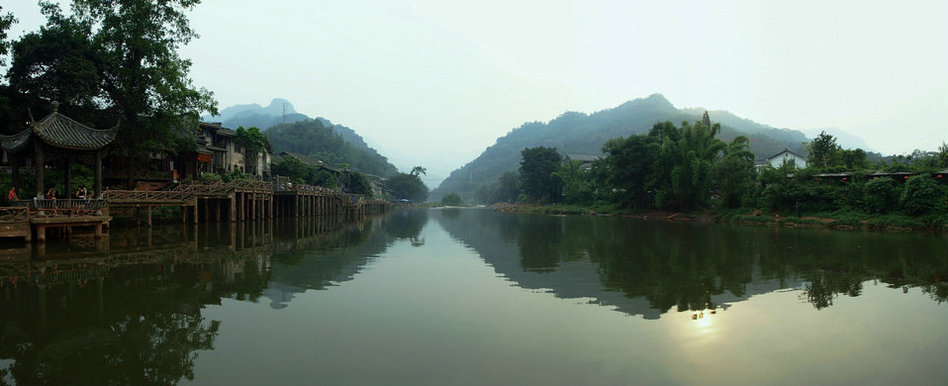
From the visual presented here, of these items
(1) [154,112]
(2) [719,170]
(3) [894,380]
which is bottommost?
(3) [894,380]

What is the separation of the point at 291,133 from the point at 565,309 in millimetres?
133466

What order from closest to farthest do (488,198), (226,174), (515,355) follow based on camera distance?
(515,355), (226,174), (488,198)

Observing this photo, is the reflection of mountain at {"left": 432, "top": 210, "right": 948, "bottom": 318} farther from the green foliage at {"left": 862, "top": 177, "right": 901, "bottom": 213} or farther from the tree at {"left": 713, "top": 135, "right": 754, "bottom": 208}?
the tree at {"left": 713, "top": 135, "right": 754, "bottom": 208}

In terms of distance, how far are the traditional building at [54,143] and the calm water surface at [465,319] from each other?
16.6 ft

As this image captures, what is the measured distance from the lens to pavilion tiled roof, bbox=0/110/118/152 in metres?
18.8

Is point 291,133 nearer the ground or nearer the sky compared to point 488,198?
nearer the sky

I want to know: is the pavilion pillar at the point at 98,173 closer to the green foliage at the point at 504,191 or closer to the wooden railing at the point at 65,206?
the wooden railing at the point at 65,206

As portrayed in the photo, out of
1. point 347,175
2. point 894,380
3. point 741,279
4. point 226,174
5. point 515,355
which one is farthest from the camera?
point 347,175

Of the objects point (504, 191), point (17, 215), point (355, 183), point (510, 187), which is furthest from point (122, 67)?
point (504, 191)

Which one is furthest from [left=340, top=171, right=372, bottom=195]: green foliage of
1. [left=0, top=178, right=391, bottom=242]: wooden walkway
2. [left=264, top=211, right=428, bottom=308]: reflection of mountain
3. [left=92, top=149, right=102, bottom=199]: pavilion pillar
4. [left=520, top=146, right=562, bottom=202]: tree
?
[left=264, top=211, right=428, bottom=308]: reflection of mountain

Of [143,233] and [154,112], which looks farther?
[154,112]

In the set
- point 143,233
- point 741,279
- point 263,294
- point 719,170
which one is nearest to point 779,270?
point 741,279

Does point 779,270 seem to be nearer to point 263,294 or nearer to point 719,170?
point 263,294

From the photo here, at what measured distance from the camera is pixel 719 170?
41406mm
